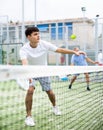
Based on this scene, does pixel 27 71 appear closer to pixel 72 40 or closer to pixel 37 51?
pixel 37 51

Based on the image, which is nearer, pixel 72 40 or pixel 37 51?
pixel 37 51

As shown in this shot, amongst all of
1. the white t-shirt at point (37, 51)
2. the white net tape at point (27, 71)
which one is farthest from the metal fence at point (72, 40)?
the white net tape at point (27, 71)

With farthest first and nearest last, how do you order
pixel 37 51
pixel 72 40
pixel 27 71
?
pixel 72 40, pixel 37 51, pixel 27 71

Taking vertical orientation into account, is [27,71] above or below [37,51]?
below

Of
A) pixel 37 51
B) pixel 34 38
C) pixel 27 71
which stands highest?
pixel 34 38

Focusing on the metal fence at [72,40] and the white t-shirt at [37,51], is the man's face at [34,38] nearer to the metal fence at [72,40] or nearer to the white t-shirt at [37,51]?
the white t-shirt at [37,51]

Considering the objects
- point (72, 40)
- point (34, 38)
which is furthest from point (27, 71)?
point (72, 40)

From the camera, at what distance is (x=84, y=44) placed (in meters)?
15.2

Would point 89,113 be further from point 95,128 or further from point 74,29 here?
point 74,29

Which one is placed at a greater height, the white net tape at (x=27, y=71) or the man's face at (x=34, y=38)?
the man's face at (x=34, y=38)

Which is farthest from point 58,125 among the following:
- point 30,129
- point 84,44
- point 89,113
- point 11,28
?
point 11,28

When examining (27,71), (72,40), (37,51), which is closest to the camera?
(27,71)

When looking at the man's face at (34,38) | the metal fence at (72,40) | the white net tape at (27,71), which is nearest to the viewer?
the white net tape at (27,71)

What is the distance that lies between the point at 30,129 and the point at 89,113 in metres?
1.27
